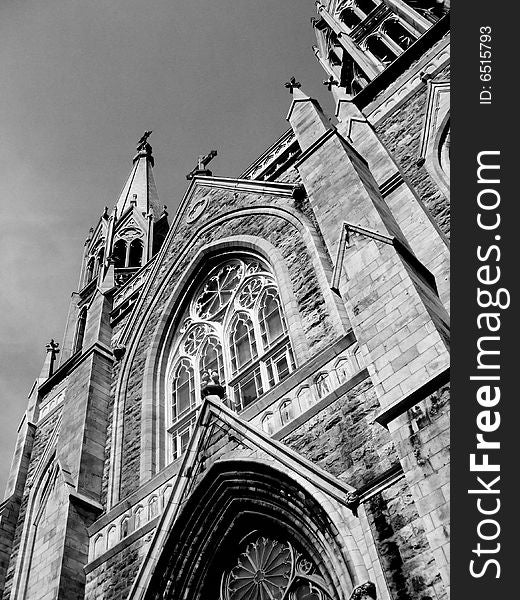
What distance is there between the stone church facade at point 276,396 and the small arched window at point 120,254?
6.22m

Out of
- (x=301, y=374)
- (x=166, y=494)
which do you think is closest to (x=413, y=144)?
(x=301, y=374)

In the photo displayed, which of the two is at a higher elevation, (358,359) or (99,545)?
(358,359)

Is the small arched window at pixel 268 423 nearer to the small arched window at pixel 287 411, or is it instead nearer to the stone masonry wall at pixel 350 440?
the small arched window at pixel 287 411

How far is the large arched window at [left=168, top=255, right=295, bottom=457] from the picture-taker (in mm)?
9930

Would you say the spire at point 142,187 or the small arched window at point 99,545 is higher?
the spire at point 142,187

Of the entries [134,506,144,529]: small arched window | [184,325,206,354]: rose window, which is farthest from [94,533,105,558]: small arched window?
[184,325,206,354]: rose window

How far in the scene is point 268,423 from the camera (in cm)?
800

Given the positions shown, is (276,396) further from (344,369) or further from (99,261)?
(99,261)

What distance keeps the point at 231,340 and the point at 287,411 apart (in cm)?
341

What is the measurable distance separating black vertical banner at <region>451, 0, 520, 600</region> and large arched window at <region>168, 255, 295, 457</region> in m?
4.57

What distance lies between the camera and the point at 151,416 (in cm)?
1100

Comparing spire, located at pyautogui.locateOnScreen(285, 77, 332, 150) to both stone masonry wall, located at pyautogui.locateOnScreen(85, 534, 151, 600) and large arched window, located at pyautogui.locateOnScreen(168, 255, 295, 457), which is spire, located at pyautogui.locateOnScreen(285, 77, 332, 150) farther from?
stone masonry wall, located at pyautogui.locateOnScreen(85, 534, 151, 600)

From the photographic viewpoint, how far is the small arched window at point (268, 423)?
7.86m

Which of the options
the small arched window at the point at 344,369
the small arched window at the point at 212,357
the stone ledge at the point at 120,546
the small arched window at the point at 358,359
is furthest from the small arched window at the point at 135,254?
the small arched window at the point at 358,359
